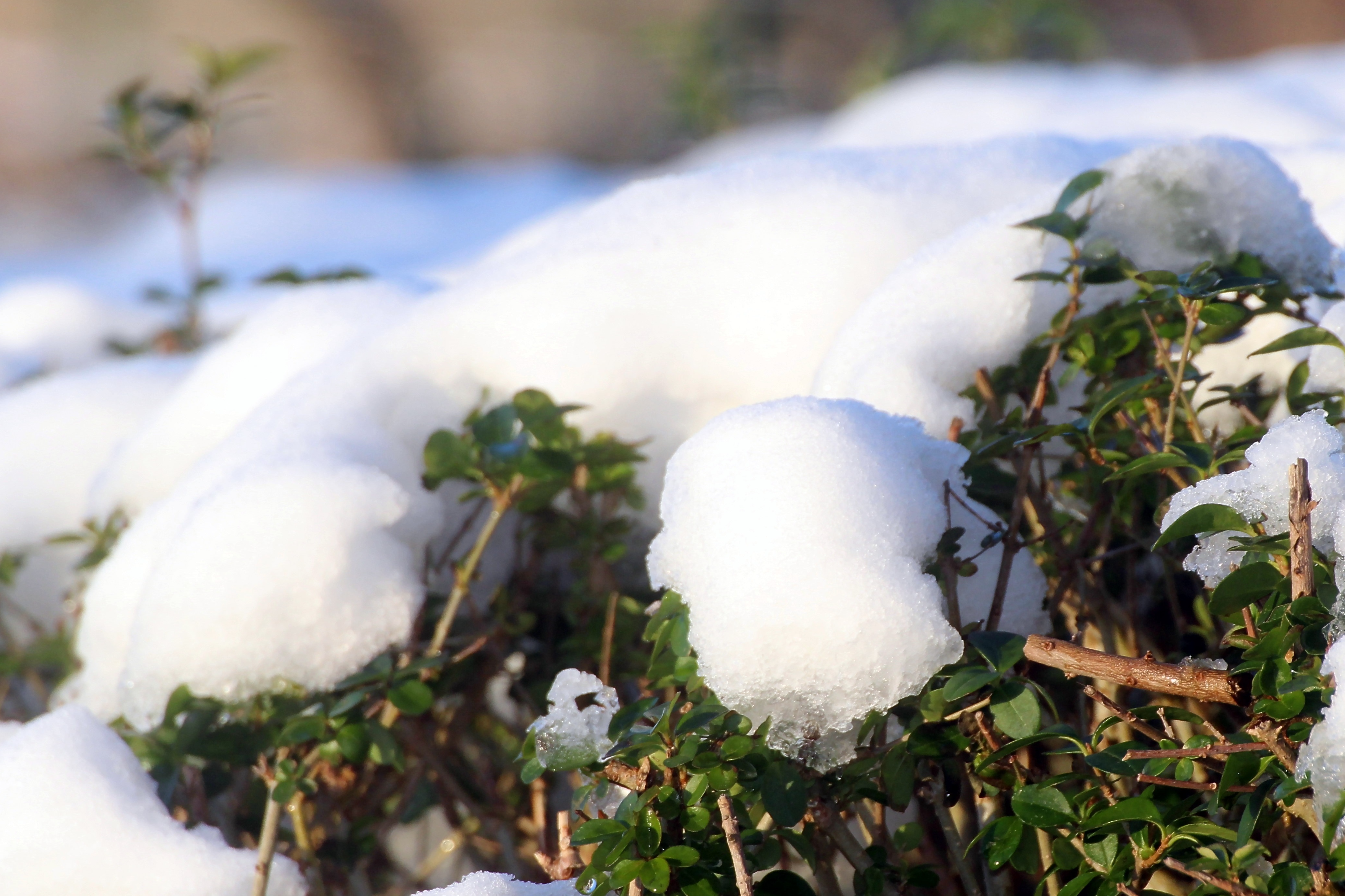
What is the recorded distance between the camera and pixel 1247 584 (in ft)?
2.45

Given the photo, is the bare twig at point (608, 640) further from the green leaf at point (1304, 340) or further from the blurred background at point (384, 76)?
the blurred background at point (384, 76)

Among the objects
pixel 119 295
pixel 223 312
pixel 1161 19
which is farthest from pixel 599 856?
pixel 1161 19

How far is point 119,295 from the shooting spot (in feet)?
13.9

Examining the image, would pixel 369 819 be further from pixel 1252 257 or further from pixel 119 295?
pixel 119 295

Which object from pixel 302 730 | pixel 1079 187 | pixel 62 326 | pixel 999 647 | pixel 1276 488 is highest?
pixel 1079 187

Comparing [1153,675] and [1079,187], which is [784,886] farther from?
[1079,187]

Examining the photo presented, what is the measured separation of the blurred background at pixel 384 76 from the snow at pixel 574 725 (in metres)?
7.20

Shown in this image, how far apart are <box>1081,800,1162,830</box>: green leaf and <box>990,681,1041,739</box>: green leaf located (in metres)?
0.07

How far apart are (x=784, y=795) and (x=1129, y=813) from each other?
223 millimetres

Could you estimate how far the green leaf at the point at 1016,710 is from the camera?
2.57ft

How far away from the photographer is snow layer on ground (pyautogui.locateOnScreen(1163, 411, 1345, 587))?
0.75 metres

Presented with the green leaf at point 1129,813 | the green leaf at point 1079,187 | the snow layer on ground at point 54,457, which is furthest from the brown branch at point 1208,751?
the snow layer on ground at point 54,457

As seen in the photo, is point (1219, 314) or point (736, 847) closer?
point (736, 847)

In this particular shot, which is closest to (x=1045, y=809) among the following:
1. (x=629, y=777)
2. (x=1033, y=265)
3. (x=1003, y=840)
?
(x=1003, y=840)
